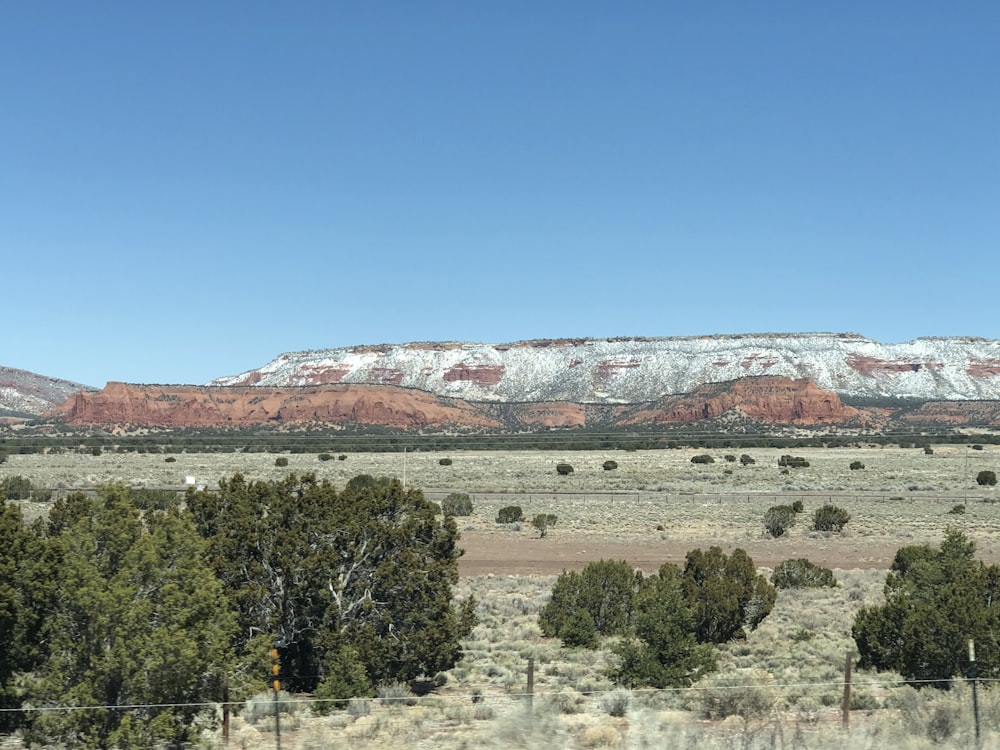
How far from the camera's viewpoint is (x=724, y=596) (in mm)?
17969

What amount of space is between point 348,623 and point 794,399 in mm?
181313

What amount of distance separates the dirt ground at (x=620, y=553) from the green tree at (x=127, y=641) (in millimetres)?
17029

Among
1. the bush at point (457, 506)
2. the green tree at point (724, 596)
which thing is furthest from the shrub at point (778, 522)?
the green tree at point (724, 596)

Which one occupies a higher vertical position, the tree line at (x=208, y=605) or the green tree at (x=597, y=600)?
the tree line at (x=208, y=605)

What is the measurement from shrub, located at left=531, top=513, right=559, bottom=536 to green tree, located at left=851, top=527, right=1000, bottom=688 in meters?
20.8

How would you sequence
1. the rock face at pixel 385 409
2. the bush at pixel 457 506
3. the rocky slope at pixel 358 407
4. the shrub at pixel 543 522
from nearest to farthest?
the shrub at pixel 543 522
the bush at pixel 457 506
the rock face at pixel 385 409
the rocky slope at pixel 358 407

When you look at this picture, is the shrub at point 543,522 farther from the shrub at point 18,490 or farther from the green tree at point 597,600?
the shrub at point 18,490

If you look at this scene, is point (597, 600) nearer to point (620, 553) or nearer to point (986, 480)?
point (620, 553)

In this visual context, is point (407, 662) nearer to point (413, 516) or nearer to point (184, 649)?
point (413, 516)

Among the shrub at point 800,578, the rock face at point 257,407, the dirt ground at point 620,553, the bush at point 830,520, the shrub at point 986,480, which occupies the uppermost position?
the rock face at point 257,407

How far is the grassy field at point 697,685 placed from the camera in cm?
1024

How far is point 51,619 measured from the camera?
34.2 ft

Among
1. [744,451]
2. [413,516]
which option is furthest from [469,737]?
[744,451]

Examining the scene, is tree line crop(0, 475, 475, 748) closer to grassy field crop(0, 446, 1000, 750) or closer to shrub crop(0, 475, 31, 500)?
grassy field crop(0, 446, 1000, 750)
